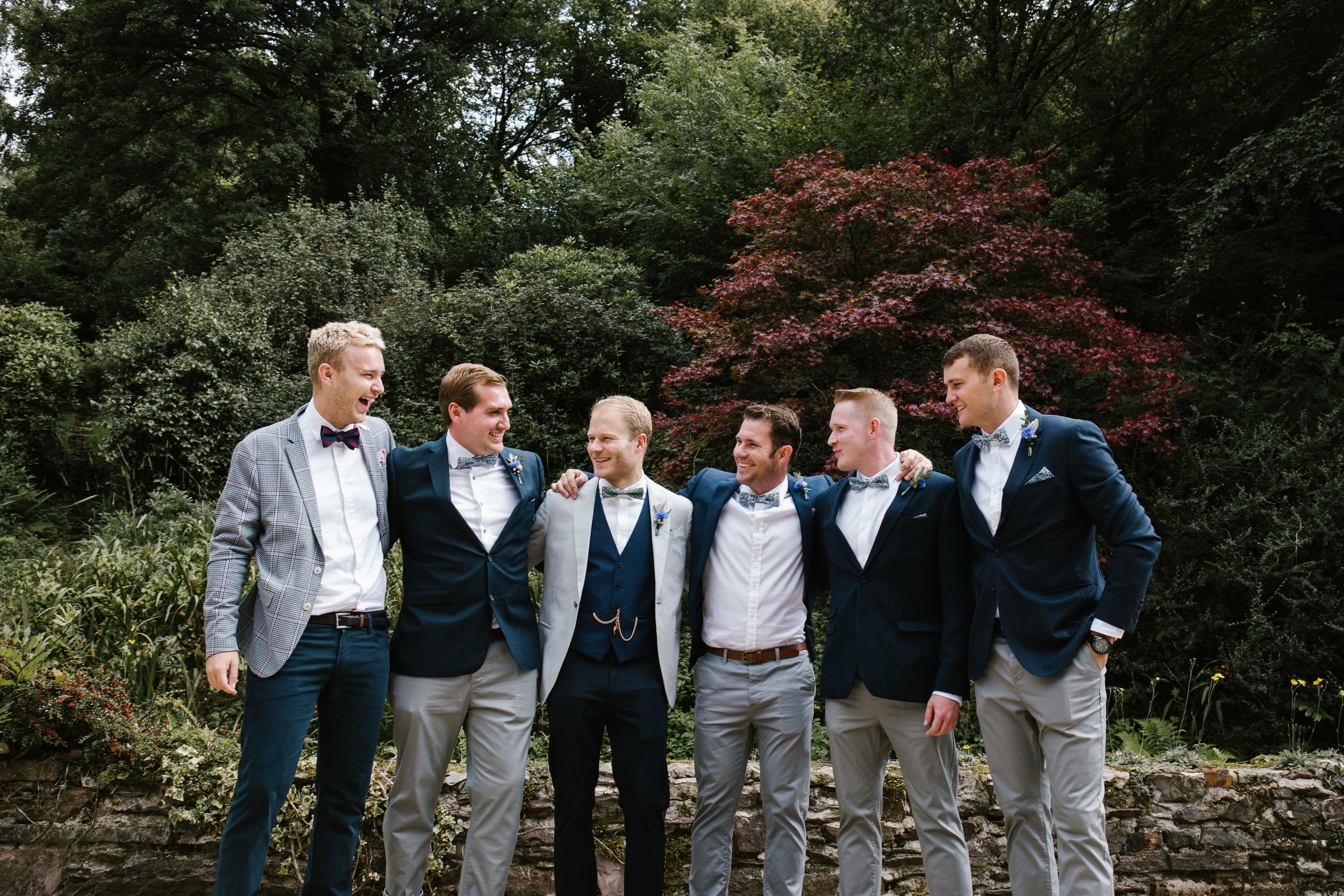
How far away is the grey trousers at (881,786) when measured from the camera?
2.96 meters

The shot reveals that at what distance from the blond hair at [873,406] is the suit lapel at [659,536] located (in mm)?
779

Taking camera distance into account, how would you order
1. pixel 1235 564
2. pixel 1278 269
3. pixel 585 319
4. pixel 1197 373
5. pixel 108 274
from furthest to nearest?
pixel 108 274 < pixel 585 319 < pixel 1278 269 < pixel 1197 373 < pixel 1235 564

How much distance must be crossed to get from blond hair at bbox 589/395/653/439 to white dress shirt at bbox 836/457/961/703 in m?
0.84

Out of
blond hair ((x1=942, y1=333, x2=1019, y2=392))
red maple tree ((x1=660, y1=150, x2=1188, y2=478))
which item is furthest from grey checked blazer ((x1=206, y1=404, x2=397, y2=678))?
red maple tree ((x1=660, y1=150, x2=1188, y2=478))

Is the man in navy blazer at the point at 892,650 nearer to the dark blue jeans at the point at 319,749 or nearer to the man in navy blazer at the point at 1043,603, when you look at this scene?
the man in navy blazer at the point at 1043,603

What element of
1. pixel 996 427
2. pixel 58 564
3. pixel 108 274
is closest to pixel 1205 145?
pixel 996 427

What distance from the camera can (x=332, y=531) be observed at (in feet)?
9.86

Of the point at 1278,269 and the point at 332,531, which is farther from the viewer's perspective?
the point at 1278,269

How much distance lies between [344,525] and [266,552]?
0.88 feet

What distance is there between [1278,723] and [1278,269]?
408cm

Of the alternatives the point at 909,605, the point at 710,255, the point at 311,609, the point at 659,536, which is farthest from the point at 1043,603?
the point at 710,255

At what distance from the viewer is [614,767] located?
3092 millimetres

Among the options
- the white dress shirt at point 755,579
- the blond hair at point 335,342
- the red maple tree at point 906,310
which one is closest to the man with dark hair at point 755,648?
the white dress shirt at point 755,579

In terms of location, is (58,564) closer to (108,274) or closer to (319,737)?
(319,737)
